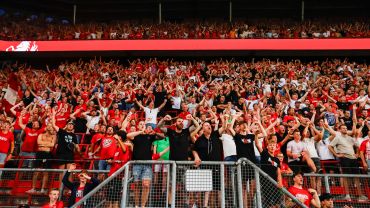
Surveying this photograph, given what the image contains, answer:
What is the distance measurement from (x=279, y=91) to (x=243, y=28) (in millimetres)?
7559

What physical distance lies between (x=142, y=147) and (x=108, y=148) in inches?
47.7

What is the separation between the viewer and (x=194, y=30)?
19.3 m

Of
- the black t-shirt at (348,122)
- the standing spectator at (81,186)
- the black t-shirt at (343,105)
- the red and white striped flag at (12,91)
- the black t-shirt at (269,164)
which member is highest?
the red and white striped flag at (12,91)

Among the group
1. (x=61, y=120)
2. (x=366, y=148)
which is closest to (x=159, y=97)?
(x=61, y=120)

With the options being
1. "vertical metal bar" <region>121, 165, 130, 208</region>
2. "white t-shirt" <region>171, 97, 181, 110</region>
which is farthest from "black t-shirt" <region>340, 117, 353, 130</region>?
"vertical metal bar" <region>121, 165, 130, 208</region>

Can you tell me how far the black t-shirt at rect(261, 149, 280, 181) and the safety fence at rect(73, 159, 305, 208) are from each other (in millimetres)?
634

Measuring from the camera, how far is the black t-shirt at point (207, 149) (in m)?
6.71

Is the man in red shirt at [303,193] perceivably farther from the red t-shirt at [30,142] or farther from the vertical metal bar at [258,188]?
the red t-shirt at [30,142]

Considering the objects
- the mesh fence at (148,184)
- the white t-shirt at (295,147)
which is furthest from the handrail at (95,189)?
the white t-shirt at (295,147)

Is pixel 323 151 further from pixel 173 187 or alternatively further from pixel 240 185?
pixel 173 187

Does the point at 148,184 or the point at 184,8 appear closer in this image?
the point at 148,184

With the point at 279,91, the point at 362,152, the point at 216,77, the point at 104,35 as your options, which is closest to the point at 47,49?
the point at 104,35

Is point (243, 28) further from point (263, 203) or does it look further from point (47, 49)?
point (263, 203)

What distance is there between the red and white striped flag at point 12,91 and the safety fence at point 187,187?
24.0ft
